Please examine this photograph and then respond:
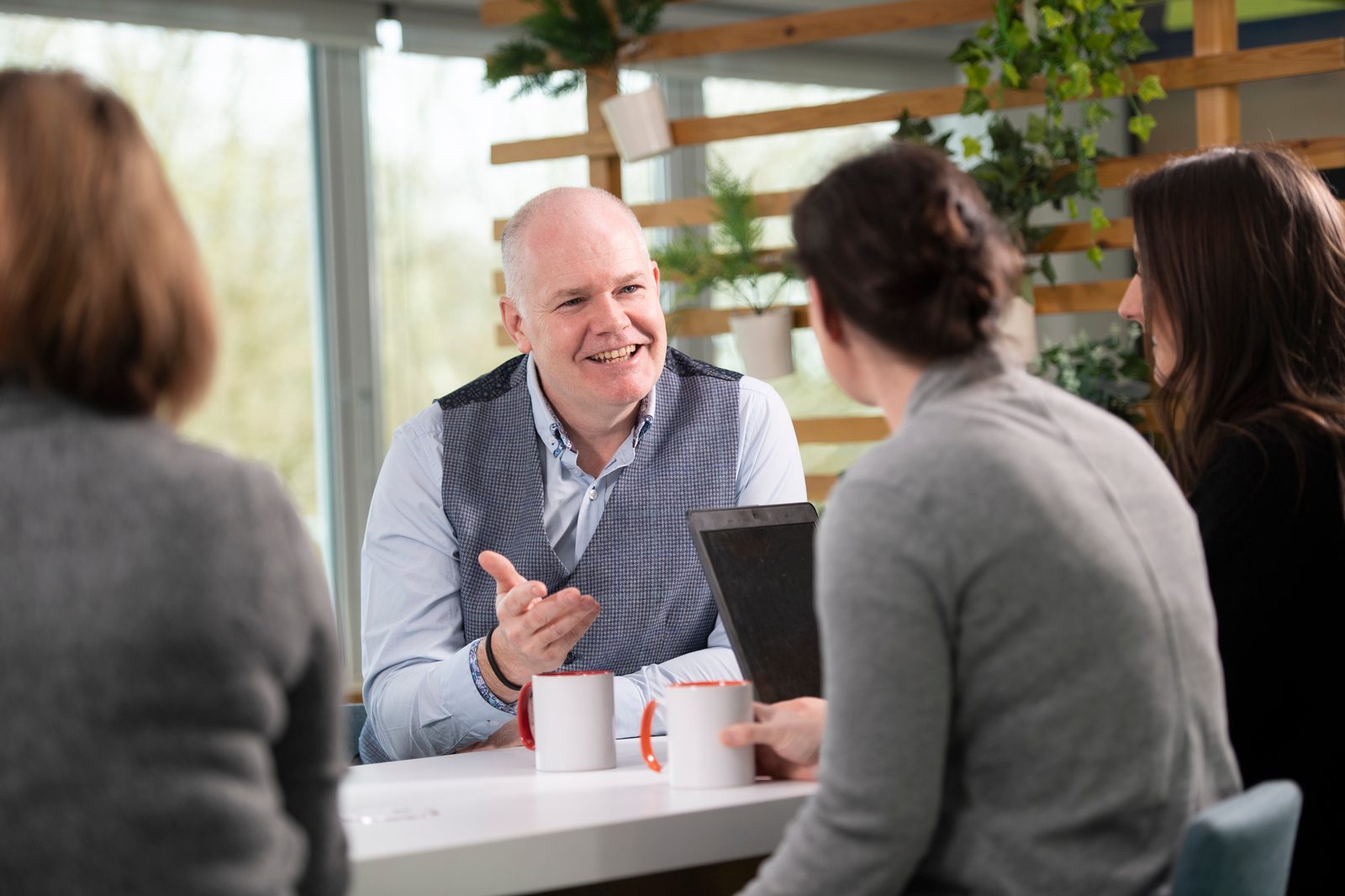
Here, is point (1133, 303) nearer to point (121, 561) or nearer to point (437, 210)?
point (121, 561)

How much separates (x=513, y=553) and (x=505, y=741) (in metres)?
0.33

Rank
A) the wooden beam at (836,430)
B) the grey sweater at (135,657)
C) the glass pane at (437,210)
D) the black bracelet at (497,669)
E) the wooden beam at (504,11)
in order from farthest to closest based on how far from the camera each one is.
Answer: the glass pane at (437,210) < the wooden beam at (504,11) < the wooden beam at (836,430) < the black bracelet at (497,669) < the grey sweater at (135,657)

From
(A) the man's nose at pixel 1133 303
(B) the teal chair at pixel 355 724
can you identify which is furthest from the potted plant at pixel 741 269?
(B) the teal chair at pixel 355 724

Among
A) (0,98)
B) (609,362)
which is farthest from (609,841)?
(609,362)

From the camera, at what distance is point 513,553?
2277mm

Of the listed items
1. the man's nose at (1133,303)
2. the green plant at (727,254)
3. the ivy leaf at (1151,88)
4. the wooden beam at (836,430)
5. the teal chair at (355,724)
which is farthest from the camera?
the wooden beam at (836,430)

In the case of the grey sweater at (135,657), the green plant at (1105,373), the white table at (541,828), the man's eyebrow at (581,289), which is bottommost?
the white table at (541,828)

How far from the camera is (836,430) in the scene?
423cm

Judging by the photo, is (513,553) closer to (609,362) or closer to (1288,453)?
(609,362)

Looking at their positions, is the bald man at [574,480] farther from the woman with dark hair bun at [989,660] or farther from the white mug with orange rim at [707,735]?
the woman with dark hair bun at [989,660]

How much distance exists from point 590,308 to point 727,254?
176cm

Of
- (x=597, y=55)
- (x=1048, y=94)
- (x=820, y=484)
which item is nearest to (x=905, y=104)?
(x=1048, y=94)

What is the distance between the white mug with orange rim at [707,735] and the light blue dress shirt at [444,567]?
48cm

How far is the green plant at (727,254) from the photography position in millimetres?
4047
